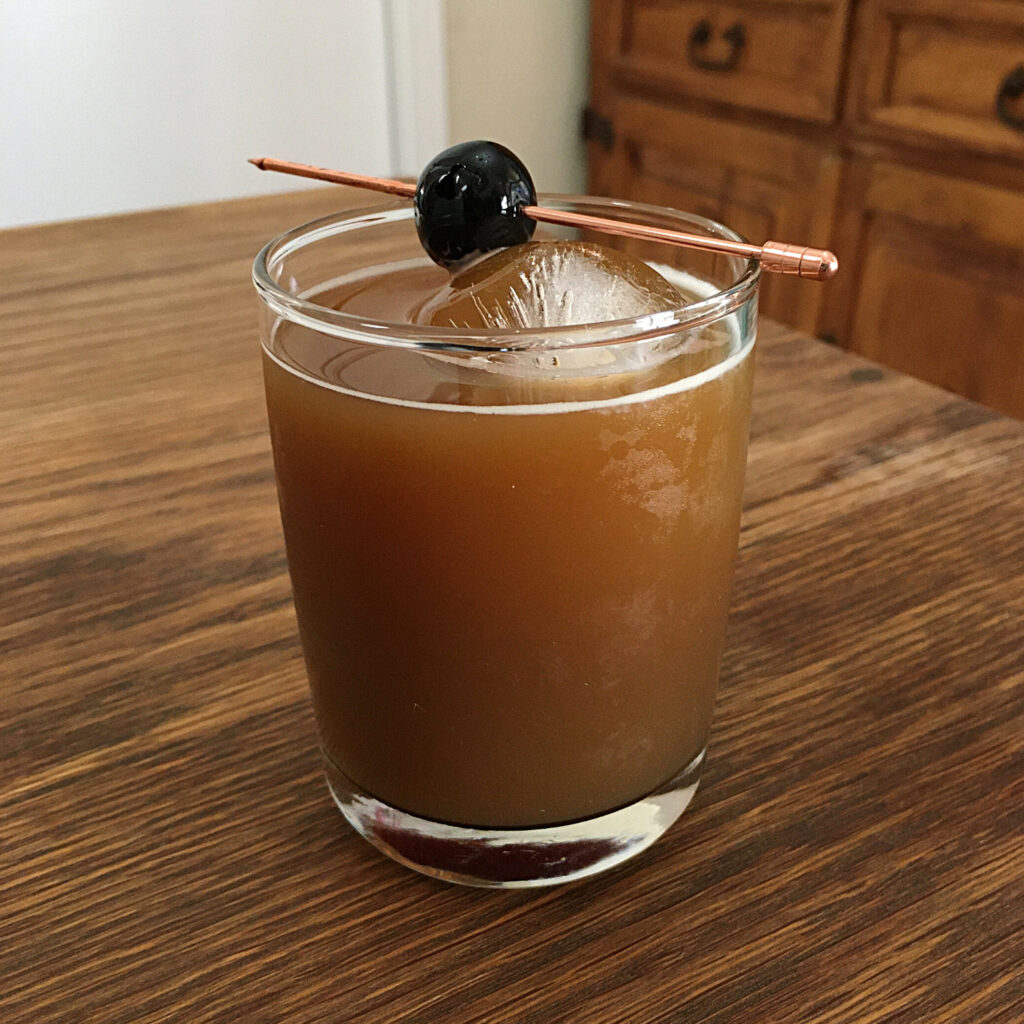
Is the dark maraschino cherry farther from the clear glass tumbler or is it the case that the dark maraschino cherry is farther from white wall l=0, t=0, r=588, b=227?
white wall l=0, t=0, r=588, b=227

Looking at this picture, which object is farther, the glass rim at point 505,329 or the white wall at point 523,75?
the white wall at point 523,75

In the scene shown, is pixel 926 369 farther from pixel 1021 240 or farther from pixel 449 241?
pixel 449 241

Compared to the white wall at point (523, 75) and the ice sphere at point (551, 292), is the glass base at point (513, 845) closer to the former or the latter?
the ice sphere at point (551, 292)

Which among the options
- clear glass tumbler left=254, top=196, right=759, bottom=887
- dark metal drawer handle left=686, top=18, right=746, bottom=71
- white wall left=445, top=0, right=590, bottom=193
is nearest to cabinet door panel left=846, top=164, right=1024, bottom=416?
dark metal drawer handle left=686, top=18, right=746, bottom=71

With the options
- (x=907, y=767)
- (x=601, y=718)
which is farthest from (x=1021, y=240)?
(x=601, y=718)

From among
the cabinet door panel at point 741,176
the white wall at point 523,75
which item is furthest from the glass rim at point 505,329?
the white wall at point 523,75

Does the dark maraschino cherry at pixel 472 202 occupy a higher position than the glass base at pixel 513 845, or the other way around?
the dark maraschino cherry at pixel 472 202
